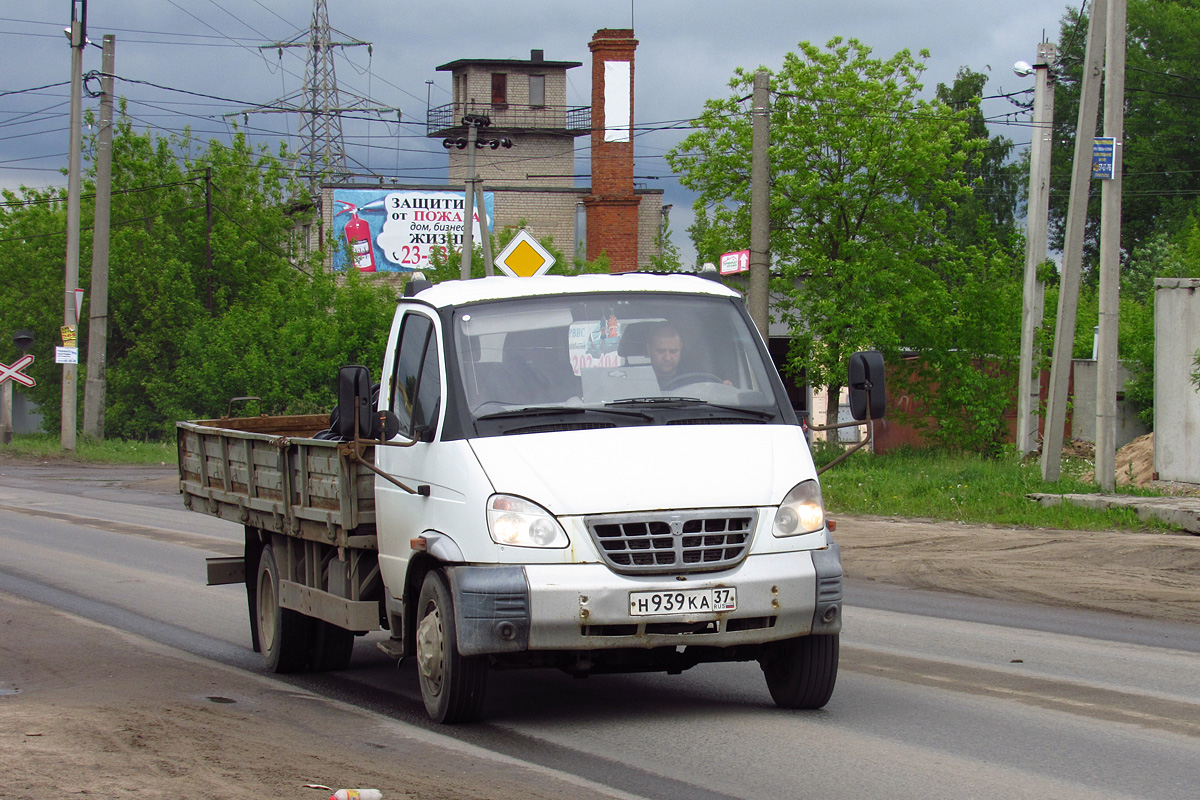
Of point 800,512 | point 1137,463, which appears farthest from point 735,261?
point 800,512

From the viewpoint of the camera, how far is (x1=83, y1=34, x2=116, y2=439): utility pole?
1431 inches

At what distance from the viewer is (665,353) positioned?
23.9 ft

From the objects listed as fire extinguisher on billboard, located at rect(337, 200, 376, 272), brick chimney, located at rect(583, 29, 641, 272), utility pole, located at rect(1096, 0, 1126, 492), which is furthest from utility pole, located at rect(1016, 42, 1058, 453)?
fire extinguisher on billboard, located at rect(337, 200, 376, 272)

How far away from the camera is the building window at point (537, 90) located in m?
70.0

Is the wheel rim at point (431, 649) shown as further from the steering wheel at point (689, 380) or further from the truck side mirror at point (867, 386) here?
the truck side mirror at point (867, 386)

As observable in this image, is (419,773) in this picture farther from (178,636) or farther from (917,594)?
(917,594)

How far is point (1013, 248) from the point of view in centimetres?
2852

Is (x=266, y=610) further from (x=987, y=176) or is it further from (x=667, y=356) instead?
(x=987, y=176)

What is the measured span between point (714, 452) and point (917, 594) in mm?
6403

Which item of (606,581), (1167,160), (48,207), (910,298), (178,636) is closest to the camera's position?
(606,581)

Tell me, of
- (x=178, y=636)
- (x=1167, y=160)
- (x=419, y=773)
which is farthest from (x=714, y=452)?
(x=1167, y=160)

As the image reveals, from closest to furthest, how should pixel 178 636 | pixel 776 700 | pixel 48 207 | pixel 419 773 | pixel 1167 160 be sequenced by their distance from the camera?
pixel 419 773
pixel 776 700
pixel 178 636
pixel 48 207
pixel 1167 160

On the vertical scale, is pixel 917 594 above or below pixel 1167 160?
below

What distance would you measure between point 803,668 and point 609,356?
1.78 metres
